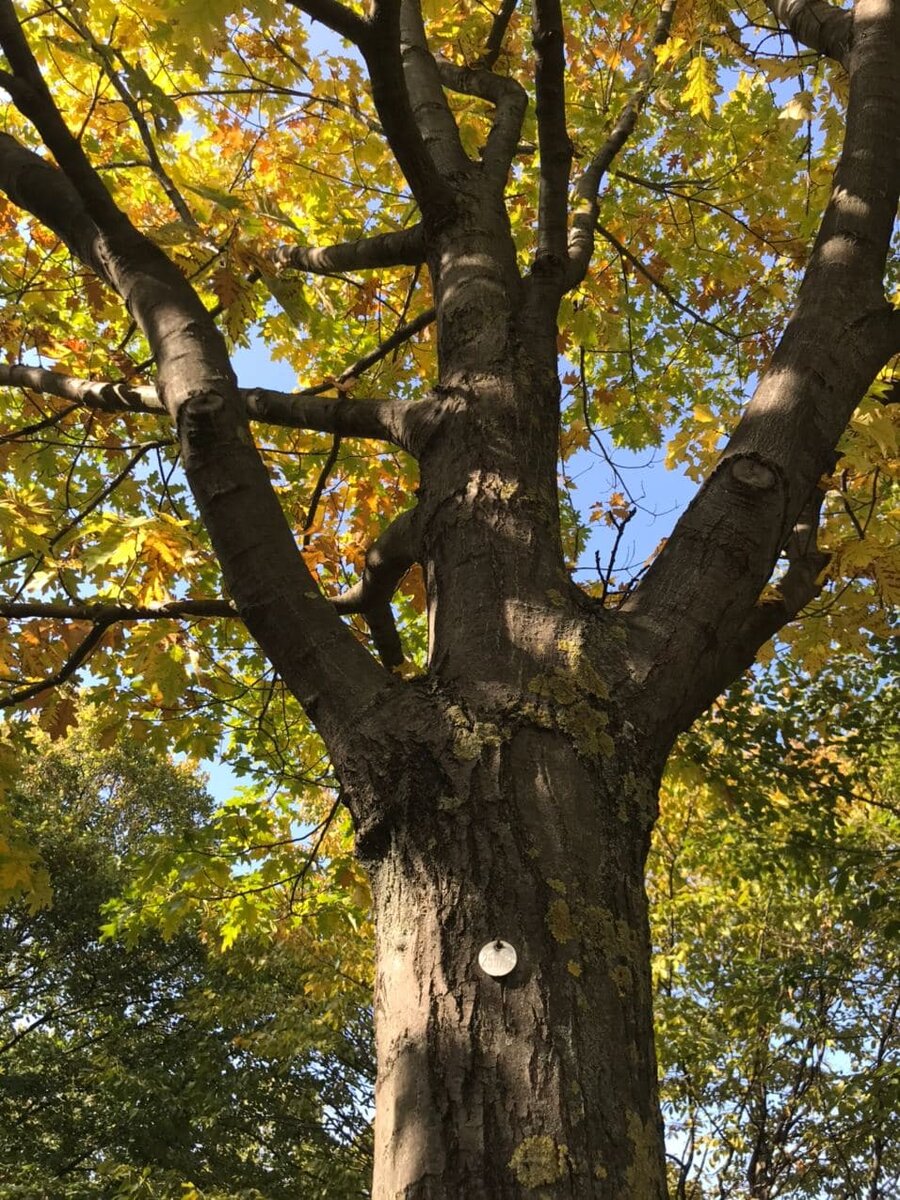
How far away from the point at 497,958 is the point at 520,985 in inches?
1.8

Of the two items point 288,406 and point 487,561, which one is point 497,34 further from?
point 487,561

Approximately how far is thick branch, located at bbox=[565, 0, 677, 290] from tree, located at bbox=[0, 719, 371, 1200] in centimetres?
788

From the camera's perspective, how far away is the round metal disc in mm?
1198

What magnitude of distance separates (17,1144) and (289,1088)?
404cm

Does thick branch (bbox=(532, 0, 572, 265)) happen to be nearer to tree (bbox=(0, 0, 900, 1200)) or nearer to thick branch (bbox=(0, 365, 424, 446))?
tree (bbox=(0, 0, 900, 1200))

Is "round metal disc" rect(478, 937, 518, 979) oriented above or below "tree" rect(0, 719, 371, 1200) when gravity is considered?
below

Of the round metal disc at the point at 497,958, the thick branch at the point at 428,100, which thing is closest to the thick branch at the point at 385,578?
the round metal disc at the point at 497,958

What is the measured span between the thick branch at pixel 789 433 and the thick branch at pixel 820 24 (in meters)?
0.20

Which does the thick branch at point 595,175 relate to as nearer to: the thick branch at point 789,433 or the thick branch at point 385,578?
the thick branch at point 789,433

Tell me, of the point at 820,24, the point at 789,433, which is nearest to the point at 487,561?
the point at 789,433

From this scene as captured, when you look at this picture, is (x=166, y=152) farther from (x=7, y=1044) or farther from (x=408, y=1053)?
(x=7, y=1044)

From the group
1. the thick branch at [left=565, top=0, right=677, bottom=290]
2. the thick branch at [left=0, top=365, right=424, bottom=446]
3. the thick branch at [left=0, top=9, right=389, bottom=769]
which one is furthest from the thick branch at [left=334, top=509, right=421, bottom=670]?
the thick branch at [left=565, top=0, right=677, bottom=290]

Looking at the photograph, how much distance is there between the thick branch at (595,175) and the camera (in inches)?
112

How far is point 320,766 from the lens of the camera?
213 inches
